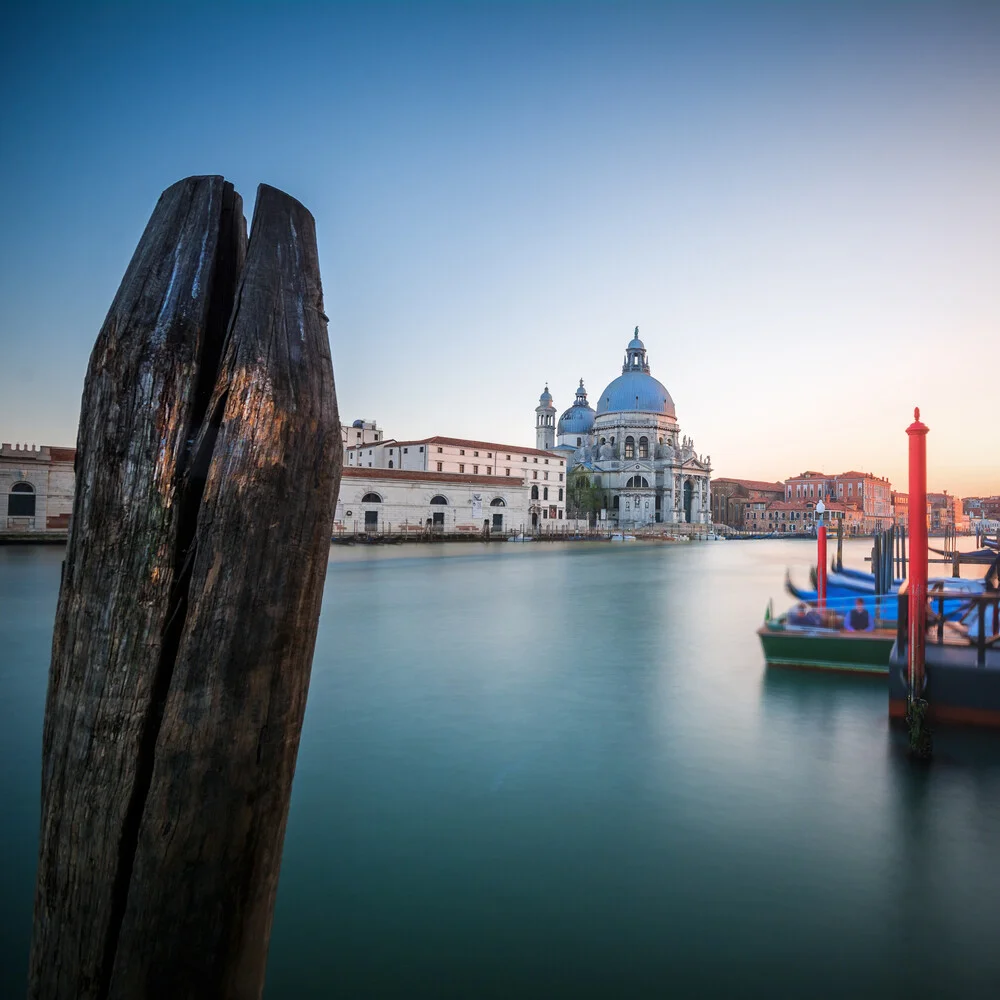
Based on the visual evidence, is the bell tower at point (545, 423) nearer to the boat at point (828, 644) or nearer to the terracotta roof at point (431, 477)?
the terracotta roof at point (431, 477)

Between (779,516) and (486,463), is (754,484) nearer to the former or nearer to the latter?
(779,516)

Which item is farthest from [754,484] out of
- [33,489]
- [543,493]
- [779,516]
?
[33,489]

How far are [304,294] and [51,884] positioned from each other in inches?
32.3

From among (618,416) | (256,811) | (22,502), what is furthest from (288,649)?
(618,416)

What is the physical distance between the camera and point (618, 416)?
56906 mm

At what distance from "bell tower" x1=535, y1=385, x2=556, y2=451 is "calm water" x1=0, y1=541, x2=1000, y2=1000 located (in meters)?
58.2

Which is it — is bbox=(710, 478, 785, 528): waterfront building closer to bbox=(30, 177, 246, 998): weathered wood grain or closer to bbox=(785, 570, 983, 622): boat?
bbox=(785, 570, 983, 622): boat

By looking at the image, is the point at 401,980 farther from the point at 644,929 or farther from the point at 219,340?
the point at 219,340

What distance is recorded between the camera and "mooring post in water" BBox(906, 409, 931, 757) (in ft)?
15.4

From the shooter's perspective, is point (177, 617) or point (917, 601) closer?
point (177, 617)

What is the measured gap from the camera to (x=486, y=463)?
41.9 meters

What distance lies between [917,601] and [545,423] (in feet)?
204

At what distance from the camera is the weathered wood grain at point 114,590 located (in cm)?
80

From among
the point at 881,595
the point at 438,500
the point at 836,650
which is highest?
the point at 438,500
